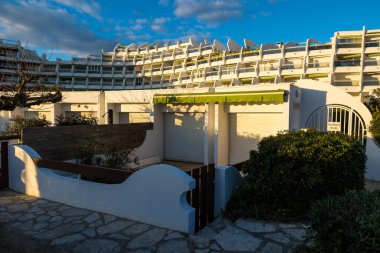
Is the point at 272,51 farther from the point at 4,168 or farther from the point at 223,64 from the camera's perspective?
the point at 4,168

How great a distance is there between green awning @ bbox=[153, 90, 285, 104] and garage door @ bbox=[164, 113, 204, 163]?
1563 millimetres

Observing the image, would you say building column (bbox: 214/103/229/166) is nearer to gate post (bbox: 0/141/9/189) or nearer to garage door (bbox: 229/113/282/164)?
garage door (bbox: 229/113/282/164)

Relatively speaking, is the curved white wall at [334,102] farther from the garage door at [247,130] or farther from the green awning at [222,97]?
the garage door at [247,130]

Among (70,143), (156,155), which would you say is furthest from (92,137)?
(156,155)

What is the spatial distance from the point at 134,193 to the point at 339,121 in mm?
9892

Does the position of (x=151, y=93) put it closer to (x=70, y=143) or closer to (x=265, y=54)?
(x=70, y=143)

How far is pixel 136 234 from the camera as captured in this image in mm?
4398

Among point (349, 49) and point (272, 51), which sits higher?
point (272, 51)

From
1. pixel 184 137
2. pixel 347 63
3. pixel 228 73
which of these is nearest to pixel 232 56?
pixel 228 73

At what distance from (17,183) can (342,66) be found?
45.3 m

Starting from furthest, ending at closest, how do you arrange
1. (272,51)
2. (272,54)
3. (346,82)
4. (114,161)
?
(272,51), (272,54), (346,82), (114,161)

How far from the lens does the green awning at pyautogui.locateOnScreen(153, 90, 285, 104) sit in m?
11.4

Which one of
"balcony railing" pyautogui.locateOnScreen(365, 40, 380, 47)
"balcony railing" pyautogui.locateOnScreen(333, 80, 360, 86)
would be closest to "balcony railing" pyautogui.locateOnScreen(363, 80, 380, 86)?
"balcony railing" pyautogui.locateOnScreen(333, 80, 360, 86)

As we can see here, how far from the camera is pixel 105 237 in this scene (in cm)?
430
